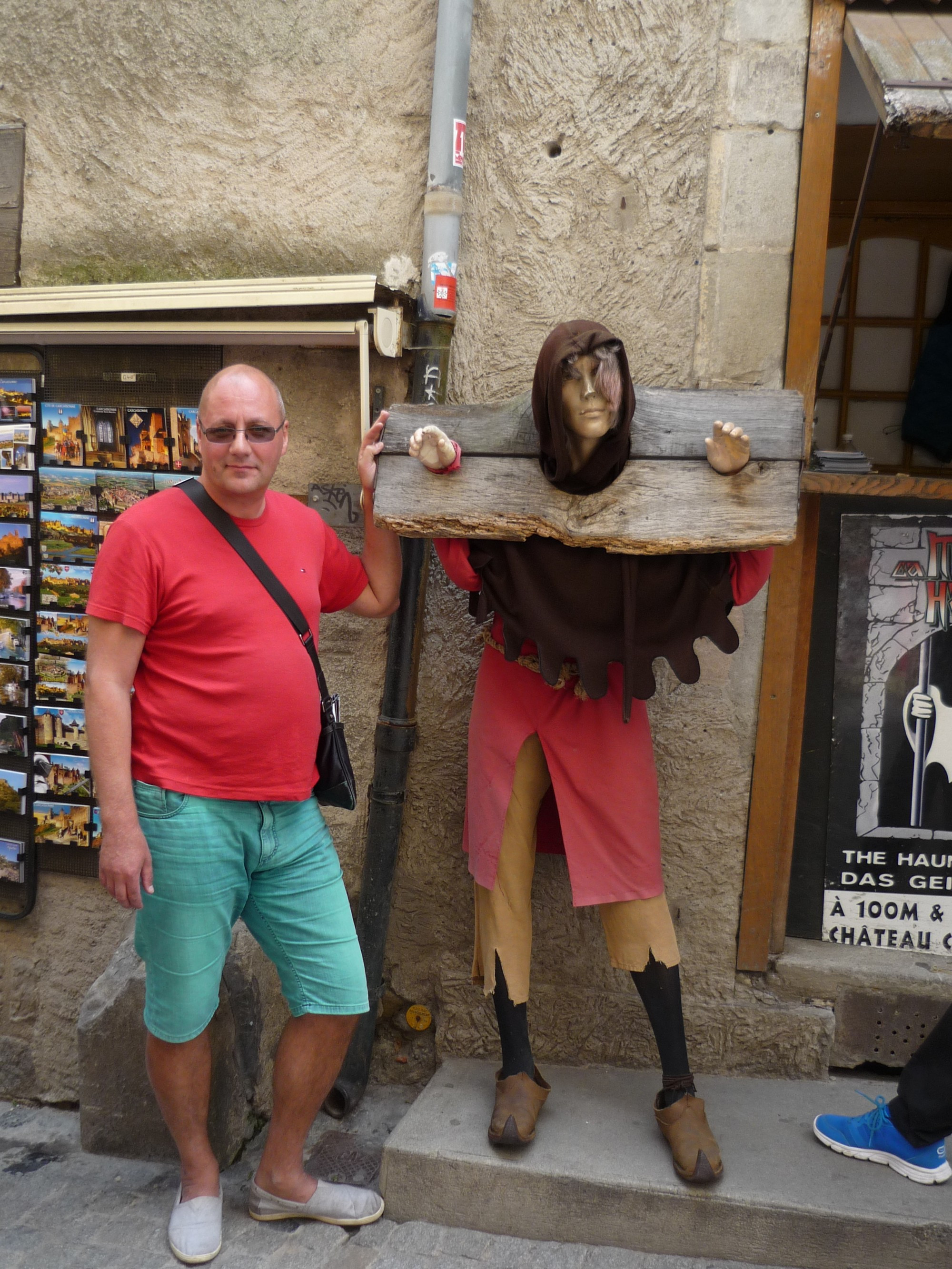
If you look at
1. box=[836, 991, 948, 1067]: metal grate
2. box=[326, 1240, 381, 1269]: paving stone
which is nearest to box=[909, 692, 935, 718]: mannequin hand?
box=[836, 991, 948, 1067]: metal grate

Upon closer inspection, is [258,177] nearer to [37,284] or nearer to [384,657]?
[37,284]

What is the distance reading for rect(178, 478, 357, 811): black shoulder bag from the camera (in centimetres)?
238

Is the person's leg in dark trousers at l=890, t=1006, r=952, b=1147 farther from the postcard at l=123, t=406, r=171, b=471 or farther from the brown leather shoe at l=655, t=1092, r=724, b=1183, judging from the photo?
the postcard at l=123, t=406, r=171, b=471

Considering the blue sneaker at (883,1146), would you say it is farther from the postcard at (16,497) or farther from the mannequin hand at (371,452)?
the postcard at (16,497)

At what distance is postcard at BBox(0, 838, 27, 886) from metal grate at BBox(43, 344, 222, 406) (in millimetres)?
1547

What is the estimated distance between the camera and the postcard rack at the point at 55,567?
3.31 metres

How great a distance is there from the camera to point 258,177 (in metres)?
3.17

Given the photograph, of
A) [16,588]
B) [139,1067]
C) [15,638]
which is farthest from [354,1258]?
[16,588]

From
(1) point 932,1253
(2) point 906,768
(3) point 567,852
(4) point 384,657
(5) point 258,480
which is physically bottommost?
(1) point 932,1253

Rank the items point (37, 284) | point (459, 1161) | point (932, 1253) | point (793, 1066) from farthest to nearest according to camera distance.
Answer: point (37, 284)
point (793, 1066)
point (459, 1161)
point (932, 1253)

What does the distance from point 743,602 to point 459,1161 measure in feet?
5.14

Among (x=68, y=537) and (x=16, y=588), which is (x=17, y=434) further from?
(x=16, y=588)

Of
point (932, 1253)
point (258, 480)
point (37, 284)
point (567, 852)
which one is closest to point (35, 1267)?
point (567, 852)

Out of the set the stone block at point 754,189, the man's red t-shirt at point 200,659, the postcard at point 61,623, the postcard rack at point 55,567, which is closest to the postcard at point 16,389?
the postcard rack at point 55,567
